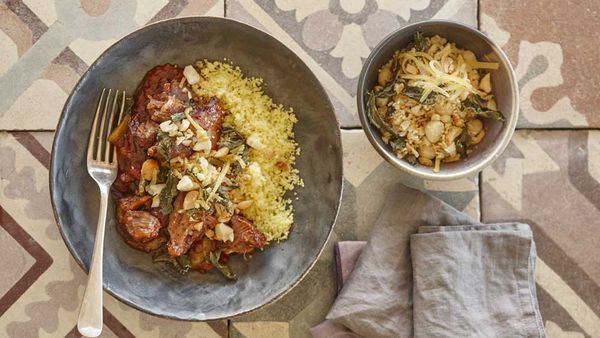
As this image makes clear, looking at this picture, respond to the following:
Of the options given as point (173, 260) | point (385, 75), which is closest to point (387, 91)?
point (385, 75)

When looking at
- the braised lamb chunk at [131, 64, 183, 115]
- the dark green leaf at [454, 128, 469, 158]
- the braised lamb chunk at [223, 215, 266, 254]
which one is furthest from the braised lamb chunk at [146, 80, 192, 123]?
the dark green leaf at [454, 128, 469, 158]

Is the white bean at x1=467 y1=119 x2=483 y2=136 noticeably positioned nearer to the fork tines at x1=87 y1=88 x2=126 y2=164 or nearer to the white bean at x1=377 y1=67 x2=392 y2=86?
the white bean at x1=377 y1=67 x2=392 y2=86

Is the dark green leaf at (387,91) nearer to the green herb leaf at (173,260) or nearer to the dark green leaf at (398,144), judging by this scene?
the dark green leaf at (398,144)

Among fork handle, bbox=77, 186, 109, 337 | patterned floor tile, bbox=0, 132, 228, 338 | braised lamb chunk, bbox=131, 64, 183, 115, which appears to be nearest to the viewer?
fork handle, bbox=77, 186, 109, 337

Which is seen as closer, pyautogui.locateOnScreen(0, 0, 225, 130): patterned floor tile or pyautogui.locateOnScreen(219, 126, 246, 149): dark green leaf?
pyautogui.locateOnScreen(219, 126, 246, 149): dark green leaf

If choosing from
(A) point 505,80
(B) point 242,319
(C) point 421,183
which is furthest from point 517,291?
(B) point 242,319

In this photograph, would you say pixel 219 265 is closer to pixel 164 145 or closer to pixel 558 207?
pixel 164 145
